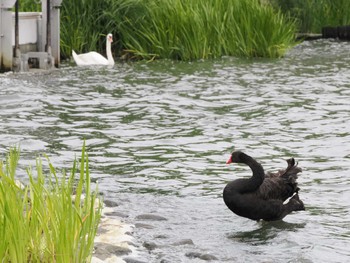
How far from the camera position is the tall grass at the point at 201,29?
76.9 feet

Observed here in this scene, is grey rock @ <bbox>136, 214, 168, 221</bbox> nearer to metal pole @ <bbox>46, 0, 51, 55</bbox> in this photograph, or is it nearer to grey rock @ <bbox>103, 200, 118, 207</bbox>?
A: grey rock @ <bbox>103, 200, 118, 207</bbox>

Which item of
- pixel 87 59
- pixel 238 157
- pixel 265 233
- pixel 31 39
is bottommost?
pixel 265 233

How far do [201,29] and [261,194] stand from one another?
14465 mm

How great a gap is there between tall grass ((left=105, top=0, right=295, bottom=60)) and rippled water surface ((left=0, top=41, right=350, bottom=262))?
636 mm

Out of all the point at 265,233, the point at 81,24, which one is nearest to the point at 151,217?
the point at 265,233

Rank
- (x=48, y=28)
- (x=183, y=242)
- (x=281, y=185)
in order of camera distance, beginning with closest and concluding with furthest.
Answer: (x=183, y=242), (x=281, y=185), (x=48, y=28)

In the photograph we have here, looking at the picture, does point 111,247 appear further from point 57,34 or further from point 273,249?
point 57,34

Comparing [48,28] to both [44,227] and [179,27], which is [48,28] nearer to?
[179,27]

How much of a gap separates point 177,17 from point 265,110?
7.56 metres

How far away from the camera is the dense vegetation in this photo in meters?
23.5

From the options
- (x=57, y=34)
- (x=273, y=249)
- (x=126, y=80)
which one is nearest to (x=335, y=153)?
(x=273, y=249)

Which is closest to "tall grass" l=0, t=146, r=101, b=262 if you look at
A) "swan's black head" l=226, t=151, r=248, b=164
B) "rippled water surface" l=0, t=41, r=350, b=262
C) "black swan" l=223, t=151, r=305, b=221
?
"rippled water surface" l=0, t=41, r=350, b=262

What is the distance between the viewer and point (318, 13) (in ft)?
101

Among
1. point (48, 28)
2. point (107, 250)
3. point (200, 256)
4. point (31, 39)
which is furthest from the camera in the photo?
point (31, 39)
